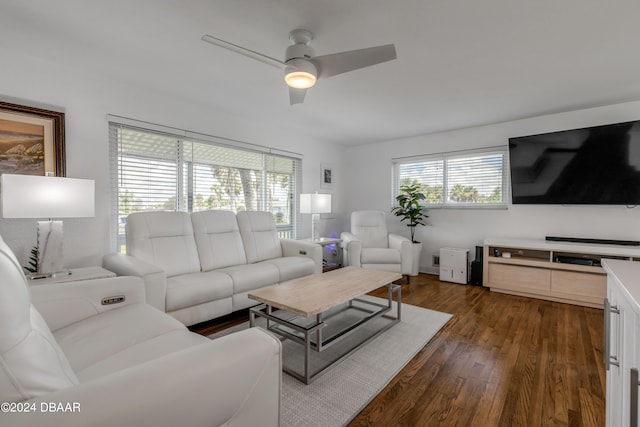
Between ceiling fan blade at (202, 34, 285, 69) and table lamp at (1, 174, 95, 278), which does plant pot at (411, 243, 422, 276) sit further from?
table lamp at (1, 174, 95, 278)

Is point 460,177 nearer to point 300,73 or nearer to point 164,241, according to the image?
point 300,73

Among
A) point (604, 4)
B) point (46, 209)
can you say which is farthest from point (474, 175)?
point (46, 209)

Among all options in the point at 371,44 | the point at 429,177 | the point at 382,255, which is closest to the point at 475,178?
the point at 429,177

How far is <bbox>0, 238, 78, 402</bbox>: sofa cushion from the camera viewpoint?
597 mm

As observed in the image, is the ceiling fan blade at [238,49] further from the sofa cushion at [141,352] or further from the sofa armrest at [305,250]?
the sofa armrest at [305,250]

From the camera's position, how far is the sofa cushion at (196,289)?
7.43ft

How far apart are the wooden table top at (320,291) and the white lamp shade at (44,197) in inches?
54.8

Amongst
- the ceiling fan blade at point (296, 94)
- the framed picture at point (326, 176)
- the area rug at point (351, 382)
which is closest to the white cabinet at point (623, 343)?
the area rug at point (351, 382)

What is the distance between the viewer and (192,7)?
1.73m

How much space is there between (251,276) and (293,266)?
54cm

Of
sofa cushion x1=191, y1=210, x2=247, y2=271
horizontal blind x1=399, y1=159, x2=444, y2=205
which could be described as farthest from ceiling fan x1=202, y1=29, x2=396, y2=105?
horizontal blind x1=399, y1=159, x2=444, y2=205

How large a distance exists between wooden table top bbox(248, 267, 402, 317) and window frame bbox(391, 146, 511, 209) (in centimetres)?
242

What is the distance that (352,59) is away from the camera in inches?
70.9

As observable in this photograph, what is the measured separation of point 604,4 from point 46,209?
370 cm
